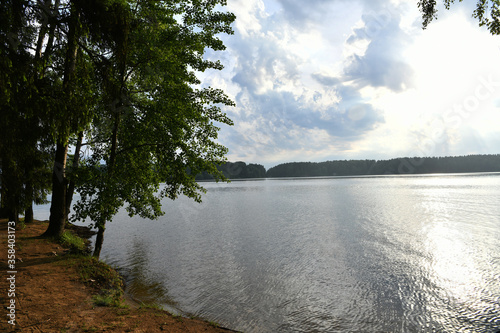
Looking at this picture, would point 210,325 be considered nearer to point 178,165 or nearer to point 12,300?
point 12,300

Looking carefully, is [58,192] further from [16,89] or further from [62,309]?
[16,89]

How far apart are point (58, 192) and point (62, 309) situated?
30.0 ft

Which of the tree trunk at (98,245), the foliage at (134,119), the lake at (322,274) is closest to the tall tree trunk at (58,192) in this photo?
the foliage at (134,119)

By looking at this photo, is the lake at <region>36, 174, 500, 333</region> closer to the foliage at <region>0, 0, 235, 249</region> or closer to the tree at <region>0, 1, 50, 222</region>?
the foliage at <region>0, 0, 235, 249</region>

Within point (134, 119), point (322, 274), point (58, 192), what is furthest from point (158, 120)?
point (322, 274)

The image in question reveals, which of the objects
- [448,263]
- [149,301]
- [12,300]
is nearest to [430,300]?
[448,263]

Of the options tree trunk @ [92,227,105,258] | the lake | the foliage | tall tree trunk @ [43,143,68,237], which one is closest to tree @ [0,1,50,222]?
the foliage

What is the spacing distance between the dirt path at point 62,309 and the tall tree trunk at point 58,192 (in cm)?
355

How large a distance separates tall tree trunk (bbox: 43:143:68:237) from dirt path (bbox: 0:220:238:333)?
3.55 metres

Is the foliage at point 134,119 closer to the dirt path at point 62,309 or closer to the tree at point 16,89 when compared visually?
the tree at point 16,89

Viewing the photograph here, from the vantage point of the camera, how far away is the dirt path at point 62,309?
22.7 ft

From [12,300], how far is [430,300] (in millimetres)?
15514

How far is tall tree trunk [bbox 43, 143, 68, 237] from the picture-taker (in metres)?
14.6

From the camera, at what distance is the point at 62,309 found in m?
7.89
